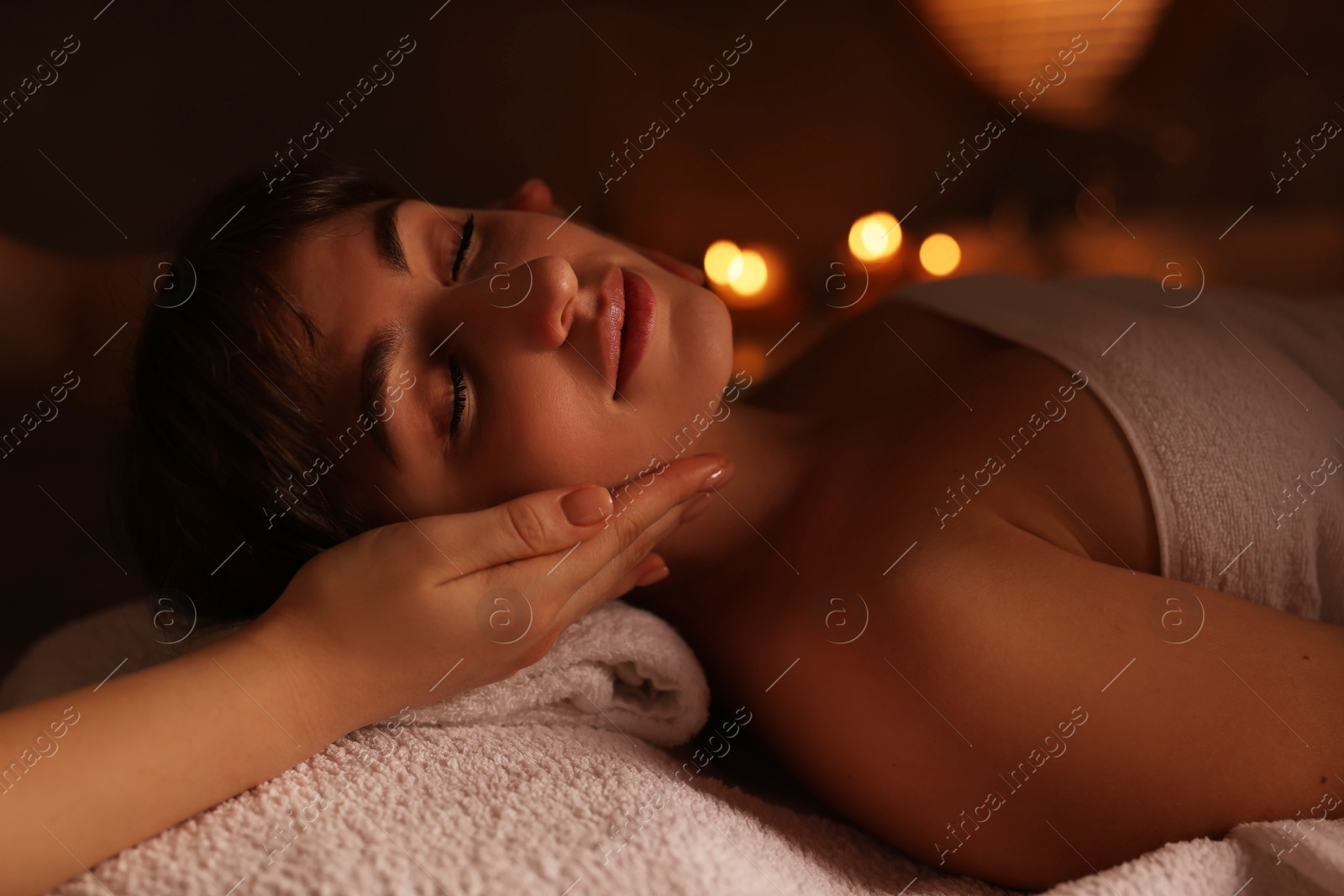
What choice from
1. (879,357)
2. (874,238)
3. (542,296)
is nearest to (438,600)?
(542,296)

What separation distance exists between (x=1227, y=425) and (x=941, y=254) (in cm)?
123

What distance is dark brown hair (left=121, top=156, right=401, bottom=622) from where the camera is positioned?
0.83 metres

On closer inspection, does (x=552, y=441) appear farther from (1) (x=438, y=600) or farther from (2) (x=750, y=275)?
(2) (x=750, y=275)

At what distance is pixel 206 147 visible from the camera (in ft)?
4.26

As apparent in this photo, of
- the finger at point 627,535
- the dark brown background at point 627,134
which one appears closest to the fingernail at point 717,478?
the finger at point 627,535

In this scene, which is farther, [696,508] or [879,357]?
[879,357]

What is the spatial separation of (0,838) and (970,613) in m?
0.74

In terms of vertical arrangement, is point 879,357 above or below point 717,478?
above

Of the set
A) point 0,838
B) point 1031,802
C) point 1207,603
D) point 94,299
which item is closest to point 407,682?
point 0,838

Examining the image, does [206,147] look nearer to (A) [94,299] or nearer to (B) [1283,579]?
(A) [94,299]

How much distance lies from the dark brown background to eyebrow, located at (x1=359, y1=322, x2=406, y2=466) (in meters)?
0.46

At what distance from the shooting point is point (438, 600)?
2.27ft

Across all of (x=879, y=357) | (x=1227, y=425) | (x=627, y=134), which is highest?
(x=627, y=134)

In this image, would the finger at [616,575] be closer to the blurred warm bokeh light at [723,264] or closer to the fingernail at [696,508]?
the fingernail at [696,508]
